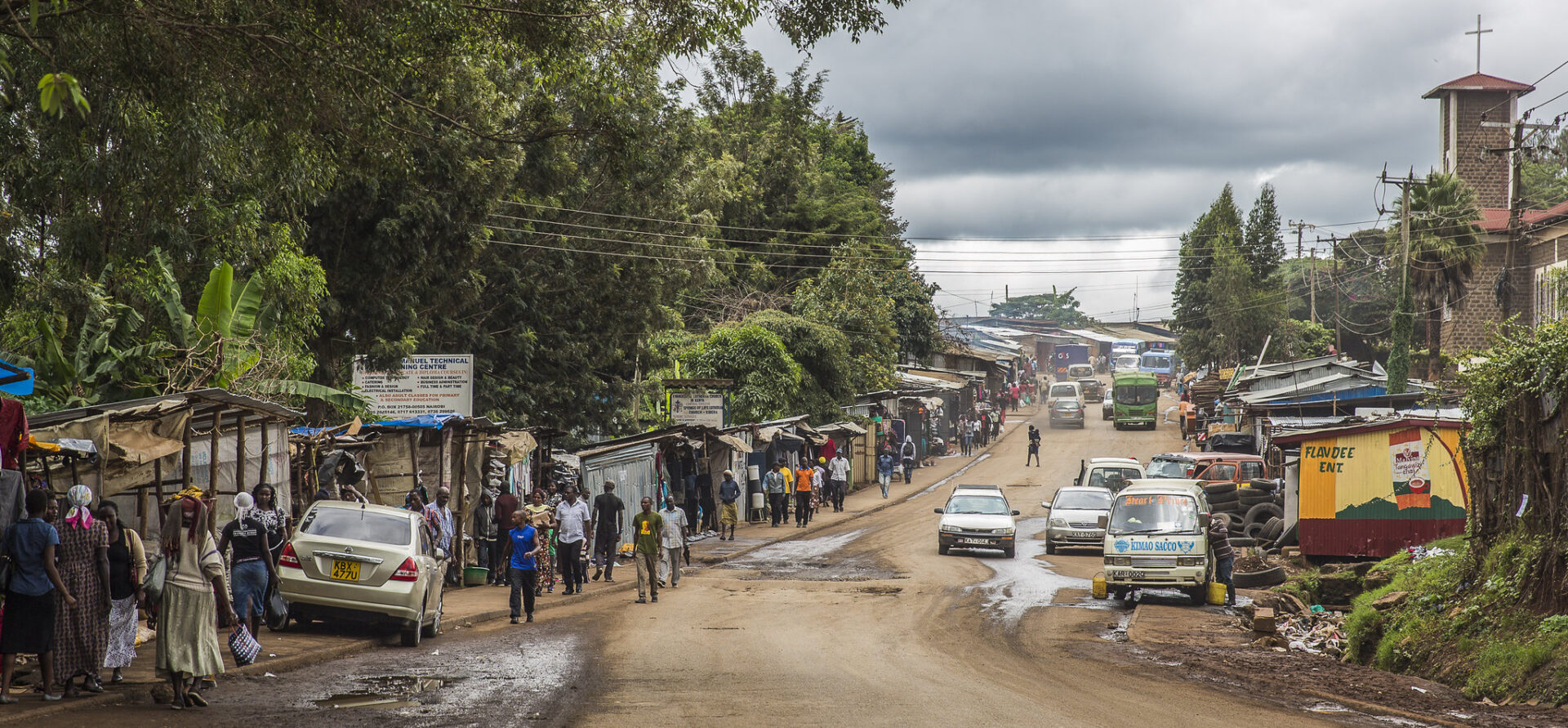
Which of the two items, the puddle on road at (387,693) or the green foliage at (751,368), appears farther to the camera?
the green foliage at (751,368)

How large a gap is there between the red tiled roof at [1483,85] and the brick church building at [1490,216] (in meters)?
0.04

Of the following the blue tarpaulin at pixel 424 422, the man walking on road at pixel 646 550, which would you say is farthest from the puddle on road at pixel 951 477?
the blue tarpaulin at pixel 424 422

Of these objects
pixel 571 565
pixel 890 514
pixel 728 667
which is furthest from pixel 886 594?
pixel 890 514

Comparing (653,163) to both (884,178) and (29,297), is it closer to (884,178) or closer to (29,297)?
(29,297)

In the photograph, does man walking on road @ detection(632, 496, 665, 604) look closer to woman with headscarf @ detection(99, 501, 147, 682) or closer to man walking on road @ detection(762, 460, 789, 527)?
woman with headscarf @ detection(99, 501, 147, 682)

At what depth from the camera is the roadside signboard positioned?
3250 cm

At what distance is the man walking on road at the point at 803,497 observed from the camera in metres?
33.0

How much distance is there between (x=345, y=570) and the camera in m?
13.1

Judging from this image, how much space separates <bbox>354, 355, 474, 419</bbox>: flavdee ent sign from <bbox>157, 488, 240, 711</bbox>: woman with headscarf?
12928 millimetres

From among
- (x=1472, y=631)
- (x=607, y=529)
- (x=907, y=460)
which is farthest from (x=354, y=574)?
(x=907, y=460)

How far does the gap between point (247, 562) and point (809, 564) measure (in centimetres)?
1411

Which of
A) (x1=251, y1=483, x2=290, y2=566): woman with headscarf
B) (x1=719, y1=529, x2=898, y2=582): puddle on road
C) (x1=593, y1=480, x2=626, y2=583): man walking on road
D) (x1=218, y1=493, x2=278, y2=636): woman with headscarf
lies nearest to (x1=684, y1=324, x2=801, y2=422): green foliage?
(x1=719, y1=529, x2=898, y2=582): puddle on road

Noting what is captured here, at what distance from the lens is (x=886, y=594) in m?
19.4

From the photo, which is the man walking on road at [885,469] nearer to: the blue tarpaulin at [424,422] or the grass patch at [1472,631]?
the blue tarpaulin at [424,422]
